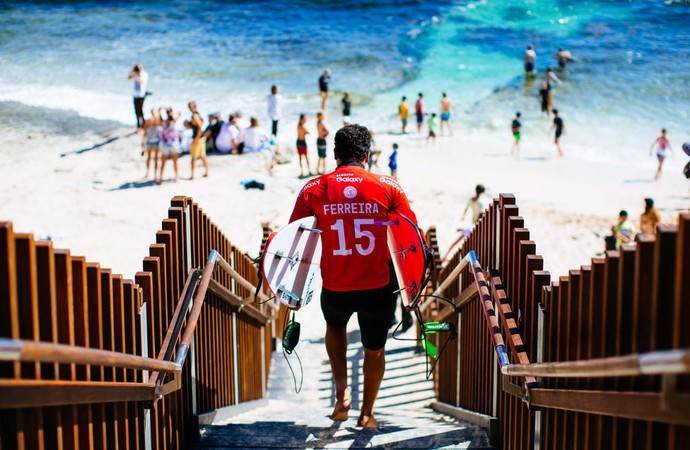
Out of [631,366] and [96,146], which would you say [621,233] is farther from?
[96,146]

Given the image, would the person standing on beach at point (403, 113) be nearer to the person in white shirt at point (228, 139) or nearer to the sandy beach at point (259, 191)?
the sandy beach at point (259, 191)

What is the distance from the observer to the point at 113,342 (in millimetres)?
3643

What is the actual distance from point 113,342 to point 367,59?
3320 centimetres

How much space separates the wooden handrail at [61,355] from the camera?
2328 millimetres

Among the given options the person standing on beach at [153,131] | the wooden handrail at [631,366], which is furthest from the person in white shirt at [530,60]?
the wooden handrail at [631,366]

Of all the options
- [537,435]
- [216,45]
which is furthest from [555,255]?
[216,45]

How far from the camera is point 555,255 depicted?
50.2ft

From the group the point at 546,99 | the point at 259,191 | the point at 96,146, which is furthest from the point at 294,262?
the point at 546,99

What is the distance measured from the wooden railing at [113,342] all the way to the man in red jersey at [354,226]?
75 cm

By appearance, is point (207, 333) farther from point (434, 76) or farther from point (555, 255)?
point (434, 76)

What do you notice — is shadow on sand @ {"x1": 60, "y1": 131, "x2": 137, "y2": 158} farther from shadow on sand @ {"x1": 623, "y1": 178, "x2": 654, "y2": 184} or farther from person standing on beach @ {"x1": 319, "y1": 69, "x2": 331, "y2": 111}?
shadow on sand @ {"x1": 623, "y1": 178, "x2": 654, "y2": 184}

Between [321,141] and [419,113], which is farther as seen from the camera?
[419,113]

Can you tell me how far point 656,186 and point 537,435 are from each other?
59.2ft

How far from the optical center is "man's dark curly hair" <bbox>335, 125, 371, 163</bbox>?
17.2ft
